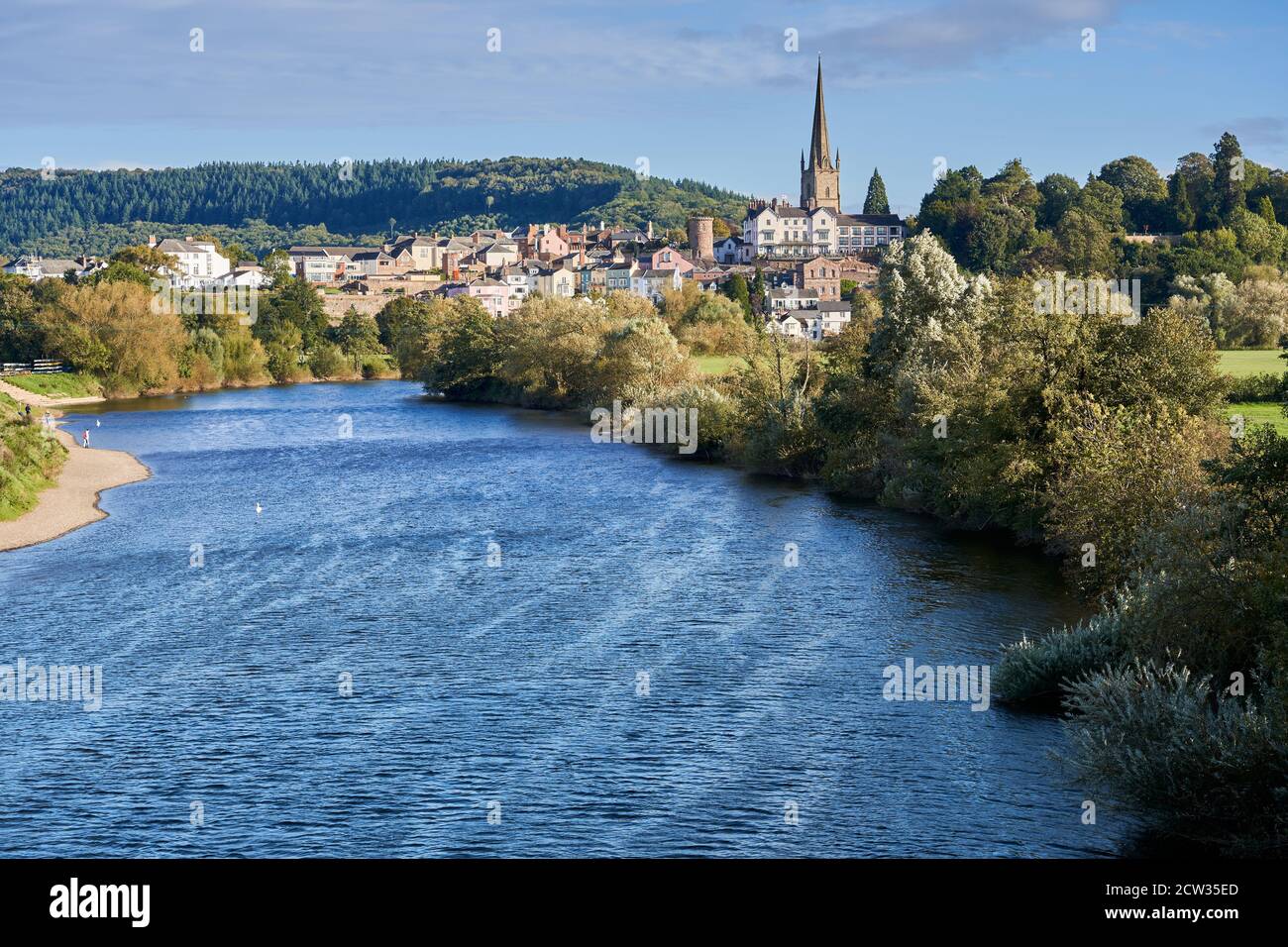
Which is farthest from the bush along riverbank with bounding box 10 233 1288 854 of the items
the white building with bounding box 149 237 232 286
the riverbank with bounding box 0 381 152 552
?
the white building with bounding box 149 237 232 286

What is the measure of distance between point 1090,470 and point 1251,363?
3941 centimetres

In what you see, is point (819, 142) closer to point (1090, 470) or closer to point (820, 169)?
point (820, 169)

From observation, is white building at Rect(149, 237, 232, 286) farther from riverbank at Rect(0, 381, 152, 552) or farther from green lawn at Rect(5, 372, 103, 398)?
riverbank at Rect(0, 381, 152, 552)

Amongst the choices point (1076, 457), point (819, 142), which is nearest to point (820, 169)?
point (819, 142)

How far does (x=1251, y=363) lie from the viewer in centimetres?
6344

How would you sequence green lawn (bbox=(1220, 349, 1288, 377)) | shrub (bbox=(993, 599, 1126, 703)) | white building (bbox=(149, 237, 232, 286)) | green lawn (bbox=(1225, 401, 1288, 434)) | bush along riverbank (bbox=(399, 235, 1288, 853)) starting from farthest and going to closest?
1. white building (bbox=(149, 237, 232, 286))
2. green lawn (bbox=(1220, 349, 1288, 377))
3. green lawn (bbox=(1225, 401, 1288, 434))
4. shrub (bbox=(993, 599, 1126, 703))
5. bush along riverbank (bbox=(399, 235, 1288, 853))

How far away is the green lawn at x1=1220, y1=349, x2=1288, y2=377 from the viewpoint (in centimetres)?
5680

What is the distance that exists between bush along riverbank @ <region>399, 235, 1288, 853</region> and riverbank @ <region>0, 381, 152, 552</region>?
2416cm

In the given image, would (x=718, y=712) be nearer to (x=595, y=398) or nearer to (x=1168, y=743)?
(x=1168, y=743)

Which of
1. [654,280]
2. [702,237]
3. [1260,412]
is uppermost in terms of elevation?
[702,237]

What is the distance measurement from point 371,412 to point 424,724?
205 ft

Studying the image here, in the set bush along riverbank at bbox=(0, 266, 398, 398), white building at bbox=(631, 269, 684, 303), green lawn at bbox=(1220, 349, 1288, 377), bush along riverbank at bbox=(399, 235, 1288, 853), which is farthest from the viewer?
white building at bbox=(631, 269, 684, 303)
